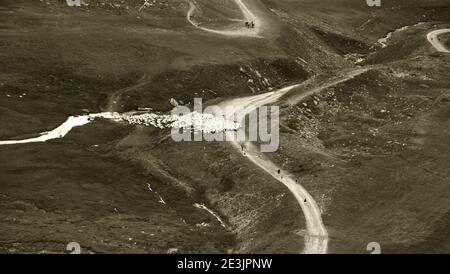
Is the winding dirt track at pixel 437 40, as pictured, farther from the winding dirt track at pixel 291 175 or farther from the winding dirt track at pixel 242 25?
the winding dirt track at pixel 242 25

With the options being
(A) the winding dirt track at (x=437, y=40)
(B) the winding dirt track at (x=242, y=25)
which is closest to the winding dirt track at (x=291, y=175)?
(B) the winding dirt track at (x=242, y=25)

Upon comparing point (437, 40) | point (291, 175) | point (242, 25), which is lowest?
point (291, 175)

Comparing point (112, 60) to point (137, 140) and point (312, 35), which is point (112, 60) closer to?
point (137, 140)

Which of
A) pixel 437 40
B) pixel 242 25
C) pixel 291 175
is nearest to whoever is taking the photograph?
pixel 291 175

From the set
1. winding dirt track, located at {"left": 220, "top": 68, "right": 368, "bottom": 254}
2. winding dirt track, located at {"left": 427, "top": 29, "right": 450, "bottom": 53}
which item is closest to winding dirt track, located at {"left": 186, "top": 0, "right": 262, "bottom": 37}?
winding dirt track, located at {"left": 220, "top": 68, "right": 368, "bottom": 254}

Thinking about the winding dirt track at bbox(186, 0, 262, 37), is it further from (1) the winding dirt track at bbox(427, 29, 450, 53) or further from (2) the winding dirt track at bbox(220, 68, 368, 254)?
(1) the winding dirt track at bbox(427, 29, 450, 53)

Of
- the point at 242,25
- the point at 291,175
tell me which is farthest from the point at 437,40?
the point at 291,175

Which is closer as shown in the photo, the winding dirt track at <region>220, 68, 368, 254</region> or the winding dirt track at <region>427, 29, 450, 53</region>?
the winding dirt track at <region>220, 68, 368, 254</region>

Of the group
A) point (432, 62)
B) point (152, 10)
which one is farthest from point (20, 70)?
point (432, 62)

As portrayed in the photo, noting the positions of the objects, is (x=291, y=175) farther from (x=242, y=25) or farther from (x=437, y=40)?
(x=437, y=40)
